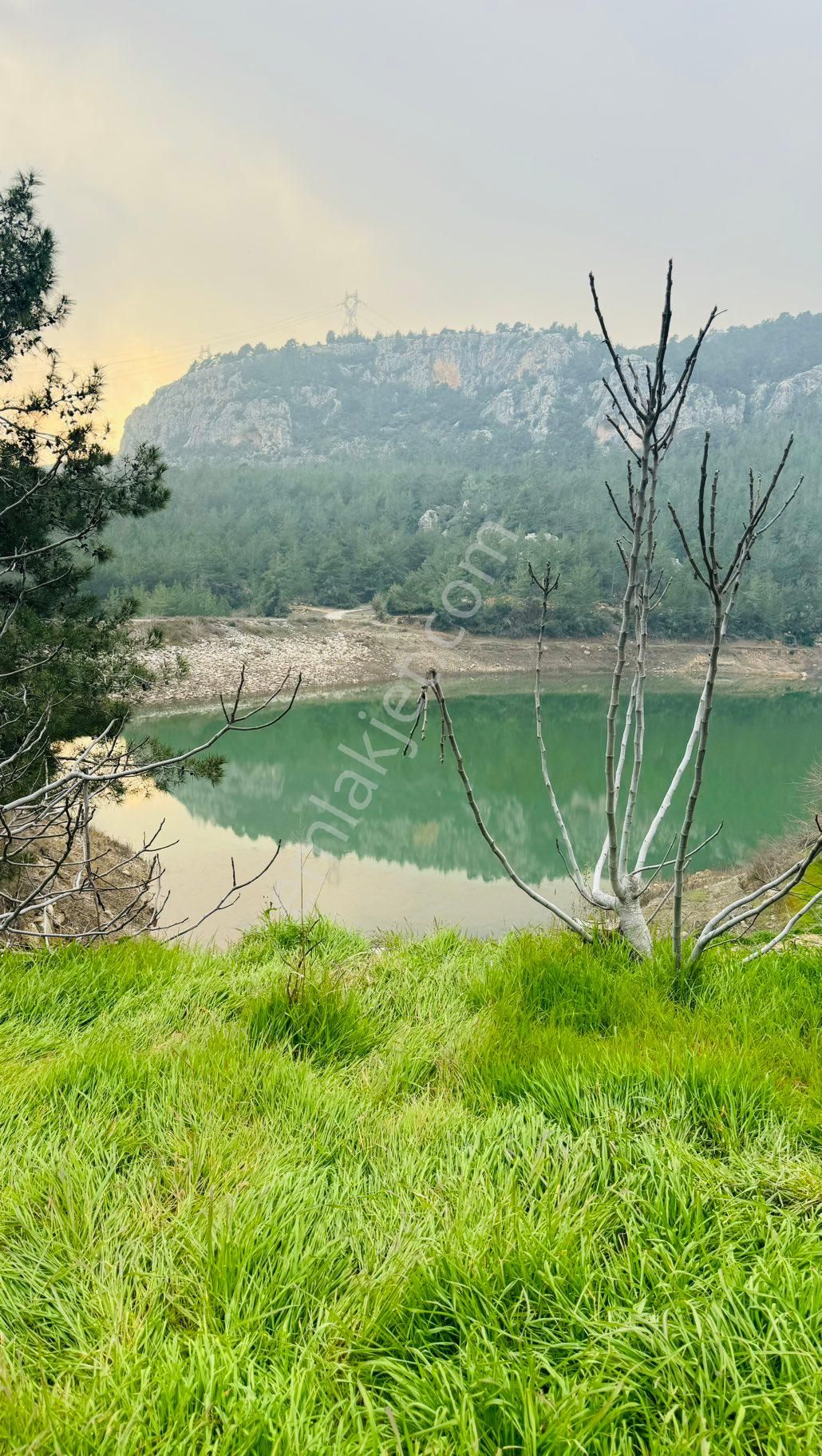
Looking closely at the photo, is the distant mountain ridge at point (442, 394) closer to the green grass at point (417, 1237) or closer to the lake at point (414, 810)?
the lake at point (414, 810)

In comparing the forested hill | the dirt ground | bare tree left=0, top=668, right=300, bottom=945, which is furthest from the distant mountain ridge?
bare tree left=0, top=668, right=300, bottom=945

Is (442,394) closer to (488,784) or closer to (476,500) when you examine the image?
(476,500)

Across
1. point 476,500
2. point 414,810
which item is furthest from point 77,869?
point 476,500

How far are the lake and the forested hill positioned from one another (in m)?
3.84

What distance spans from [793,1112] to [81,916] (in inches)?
235

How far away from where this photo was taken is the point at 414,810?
34.4ft

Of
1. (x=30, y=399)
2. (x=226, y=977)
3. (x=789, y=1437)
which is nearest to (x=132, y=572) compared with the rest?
(x=30, y=399)

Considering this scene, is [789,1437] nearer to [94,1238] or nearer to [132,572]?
[94,1238]

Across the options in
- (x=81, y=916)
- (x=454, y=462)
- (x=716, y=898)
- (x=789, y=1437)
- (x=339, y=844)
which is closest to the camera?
(x=789, y=1437)

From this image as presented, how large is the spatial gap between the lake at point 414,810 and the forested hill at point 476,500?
3.84 meters

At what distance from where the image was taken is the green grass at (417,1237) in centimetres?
86

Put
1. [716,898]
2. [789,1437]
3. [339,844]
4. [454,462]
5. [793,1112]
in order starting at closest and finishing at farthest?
[789,1437] < [793,1112] < [716,898] < [339,844] < [454,462]

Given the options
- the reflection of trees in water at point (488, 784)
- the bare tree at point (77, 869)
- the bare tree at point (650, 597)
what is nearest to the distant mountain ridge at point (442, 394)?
the reflection of trees in water at point (488, 784)

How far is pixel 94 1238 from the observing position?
3.81 ft
